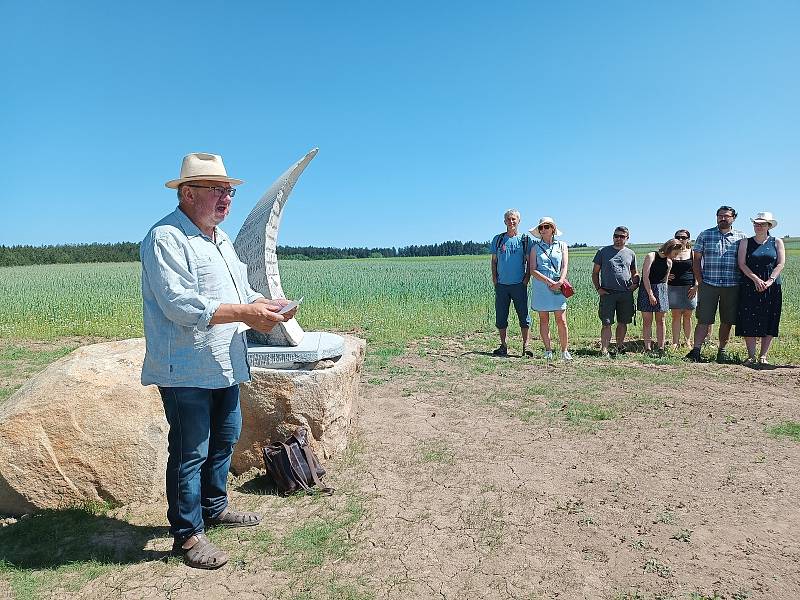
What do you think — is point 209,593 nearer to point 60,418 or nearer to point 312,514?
point 312,514

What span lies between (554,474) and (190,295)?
276cm

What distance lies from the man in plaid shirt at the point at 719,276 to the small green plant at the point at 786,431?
2812 mm

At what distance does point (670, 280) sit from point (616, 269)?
102cm

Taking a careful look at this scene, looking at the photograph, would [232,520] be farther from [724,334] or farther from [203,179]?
[724,334]

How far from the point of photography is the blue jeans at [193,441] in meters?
2.82

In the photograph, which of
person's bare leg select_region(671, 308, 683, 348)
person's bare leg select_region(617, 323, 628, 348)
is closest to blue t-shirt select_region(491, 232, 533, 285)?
person's bare leg select_region(617, 323, 628, 348)

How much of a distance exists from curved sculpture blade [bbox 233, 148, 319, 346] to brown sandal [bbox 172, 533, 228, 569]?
1552 millimetres

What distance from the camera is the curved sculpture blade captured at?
4156 mm

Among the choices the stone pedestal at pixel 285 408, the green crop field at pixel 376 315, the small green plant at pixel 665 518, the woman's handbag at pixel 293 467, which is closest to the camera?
the small green plant at pixel 665 518

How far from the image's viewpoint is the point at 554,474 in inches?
156

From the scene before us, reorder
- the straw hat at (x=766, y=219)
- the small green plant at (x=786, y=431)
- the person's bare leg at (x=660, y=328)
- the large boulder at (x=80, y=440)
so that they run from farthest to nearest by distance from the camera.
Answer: the person's bare leg at (x=660, y=328)
the straw hat at (x=766, y=219)
the small green plant at (x=786, y=431)
the large boulder at (x=80, y=440)

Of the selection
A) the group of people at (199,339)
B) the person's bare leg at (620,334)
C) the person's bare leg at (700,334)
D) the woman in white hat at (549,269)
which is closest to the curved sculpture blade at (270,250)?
the group of people at (199,339)

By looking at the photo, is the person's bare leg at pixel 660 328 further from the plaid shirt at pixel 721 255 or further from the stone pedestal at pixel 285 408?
the stone pedestal at pixel 285 408

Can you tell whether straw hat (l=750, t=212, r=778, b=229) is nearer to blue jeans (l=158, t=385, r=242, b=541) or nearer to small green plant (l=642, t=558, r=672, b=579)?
small green plant (l=642, t=558, r=672, b=579)
